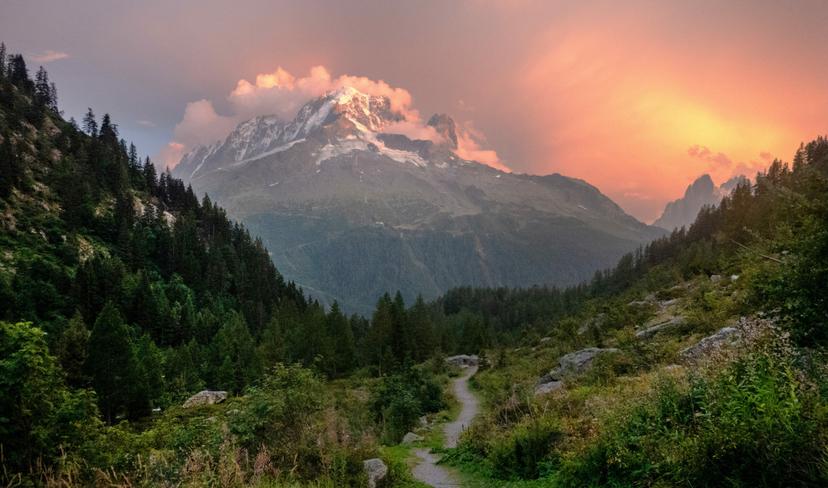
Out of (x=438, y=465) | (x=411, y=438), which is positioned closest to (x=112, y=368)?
(x=411, y=438)

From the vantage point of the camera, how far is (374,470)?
38.7 feet

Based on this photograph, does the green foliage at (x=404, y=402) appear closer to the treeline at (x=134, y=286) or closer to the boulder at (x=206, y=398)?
the treeline at (x=134, y=286)

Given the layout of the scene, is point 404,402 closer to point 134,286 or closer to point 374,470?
point 374,470

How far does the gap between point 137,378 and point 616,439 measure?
157ft

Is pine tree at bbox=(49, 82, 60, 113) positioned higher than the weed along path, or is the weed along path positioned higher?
pine tree at bbox=(49, 82, 60, 113)

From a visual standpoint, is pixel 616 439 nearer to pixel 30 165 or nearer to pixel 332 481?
pixel 332 481

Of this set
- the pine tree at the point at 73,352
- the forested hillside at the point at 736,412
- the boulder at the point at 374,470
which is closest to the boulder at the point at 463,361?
the pine tree at the point at 73,352

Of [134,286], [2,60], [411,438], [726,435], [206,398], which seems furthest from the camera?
[2,60]

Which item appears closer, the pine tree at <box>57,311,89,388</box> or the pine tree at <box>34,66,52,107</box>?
the pine tree at <box>57,311,89,388</box>

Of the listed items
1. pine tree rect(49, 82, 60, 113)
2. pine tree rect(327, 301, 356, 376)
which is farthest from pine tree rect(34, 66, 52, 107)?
pine tree rect(327, 301, 356, 376)

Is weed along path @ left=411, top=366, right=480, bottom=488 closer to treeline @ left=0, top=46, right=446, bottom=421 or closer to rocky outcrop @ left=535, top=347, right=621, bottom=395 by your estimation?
rocky outcrop @ left=535, top=347, right=621, bottom=395

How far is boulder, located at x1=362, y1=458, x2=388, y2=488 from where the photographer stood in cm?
1130

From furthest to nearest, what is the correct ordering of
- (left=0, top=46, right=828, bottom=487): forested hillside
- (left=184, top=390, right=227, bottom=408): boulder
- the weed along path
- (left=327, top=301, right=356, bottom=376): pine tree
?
(left=327, top=301, right=356, bottom=376): pine tree, (left=184, top=390, right=227, bottom=408): boulder, the weed along path, (left=0, top=46, right=828, bottom=487): forested hillside

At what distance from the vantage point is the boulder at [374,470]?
37.1 feet
